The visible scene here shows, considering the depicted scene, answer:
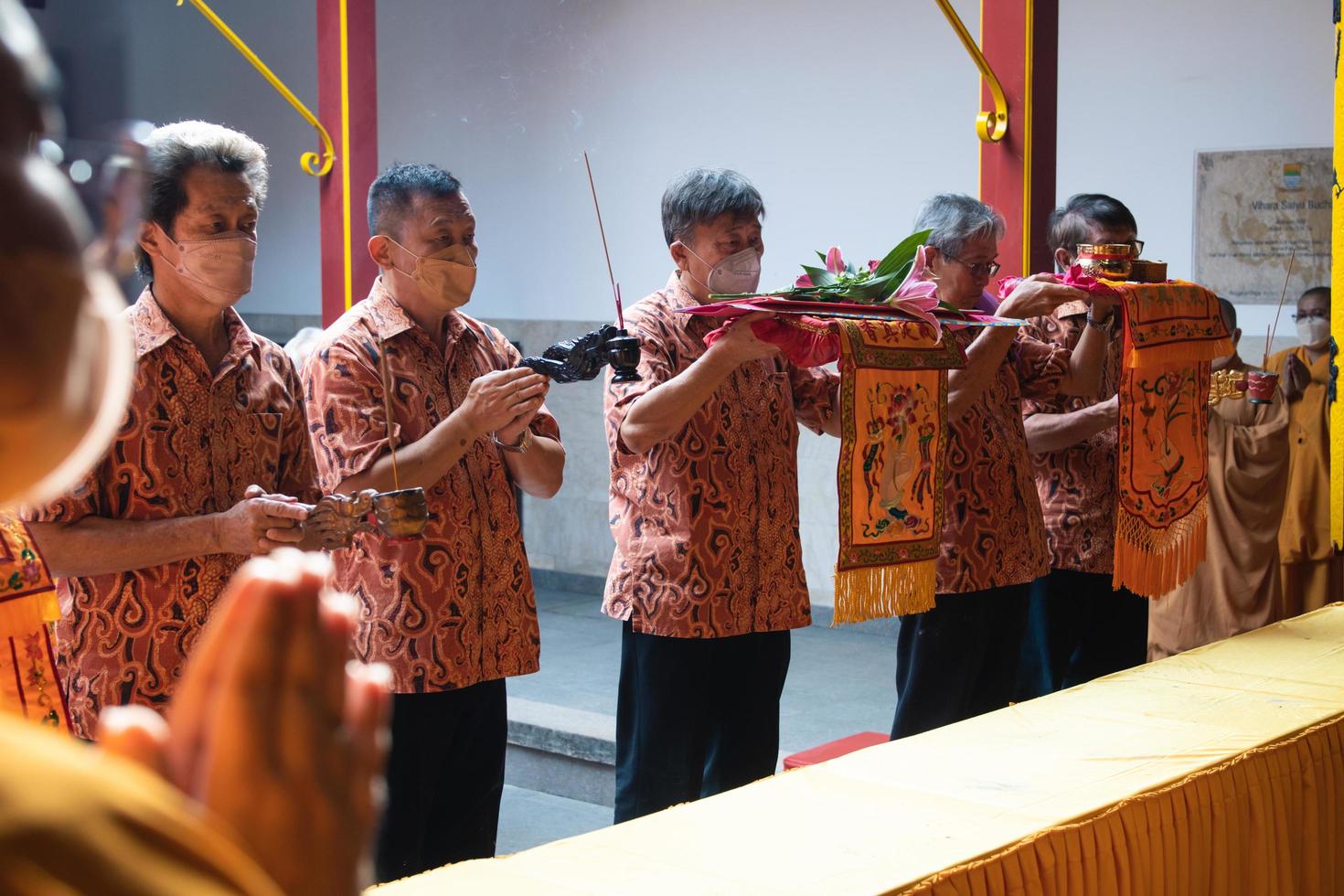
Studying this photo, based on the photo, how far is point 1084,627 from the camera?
3729mm

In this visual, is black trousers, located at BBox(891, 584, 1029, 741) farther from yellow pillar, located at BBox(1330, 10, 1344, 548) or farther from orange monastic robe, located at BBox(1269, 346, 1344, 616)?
orange monastic robe, located at BBox(1269, 346, 1344, 616)

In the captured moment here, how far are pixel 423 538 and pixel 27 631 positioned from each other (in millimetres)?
730

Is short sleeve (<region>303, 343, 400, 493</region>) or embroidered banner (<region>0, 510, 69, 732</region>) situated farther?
short sleeve (<region>303, 343, 400, 493</region>)

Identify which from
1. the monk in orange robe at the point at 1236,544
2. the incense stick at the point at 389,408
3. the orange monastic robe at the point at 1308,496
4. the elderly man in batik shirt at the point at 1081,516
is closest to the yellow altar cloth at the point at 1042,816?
the incense stick at the point at 389,408

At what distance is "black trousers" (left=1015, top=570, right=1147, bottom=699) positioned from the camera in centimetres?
371

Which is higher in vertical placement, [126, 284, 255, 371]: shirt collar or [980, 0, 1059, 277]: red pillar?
[980, 0, 1059, 277]: red pillar

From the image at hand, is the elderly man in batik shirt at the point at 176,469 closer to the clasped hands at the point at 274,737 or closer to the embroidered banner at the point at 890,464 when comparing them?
the embroidered banner at the point at 890,464

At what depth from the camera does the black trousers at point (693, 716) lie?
2.80 meters

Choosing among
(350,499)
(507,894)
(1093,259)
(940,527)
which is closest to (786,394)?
(940,527)

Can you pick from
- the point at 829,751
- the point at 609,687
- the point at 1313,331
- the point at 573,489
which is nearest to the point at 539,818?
the point at 609,687

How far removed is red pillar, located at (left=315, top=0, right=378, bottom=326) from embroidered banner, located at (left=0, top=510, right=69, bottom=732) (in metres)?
2.13

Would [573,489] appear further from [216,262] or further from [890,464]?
[216,262]

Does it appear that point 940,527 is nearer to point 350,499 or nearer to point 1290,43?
point 350,499

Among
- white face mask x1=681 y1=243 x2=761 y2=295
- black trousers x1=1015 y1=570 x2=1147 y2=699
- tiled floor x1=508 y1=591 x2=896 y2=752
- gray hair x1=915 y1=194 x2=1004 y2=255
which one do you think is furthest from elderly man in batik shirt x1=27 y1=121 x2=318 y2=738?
tiled floor x1=508 y1=591 x2=896 y2=752
